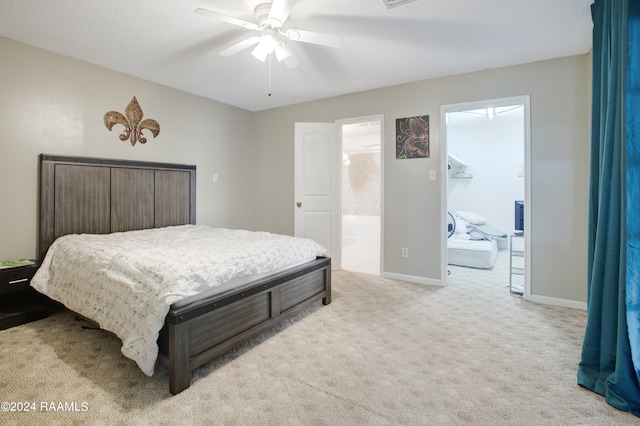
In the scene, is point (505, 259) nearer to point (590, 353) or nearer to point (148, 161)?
point (590, 353)

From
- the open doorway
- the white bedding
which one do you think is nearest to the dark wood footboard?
the white bedding

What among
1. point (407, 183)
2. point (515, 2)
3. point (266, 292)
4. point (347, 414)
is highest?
point (515, 2)

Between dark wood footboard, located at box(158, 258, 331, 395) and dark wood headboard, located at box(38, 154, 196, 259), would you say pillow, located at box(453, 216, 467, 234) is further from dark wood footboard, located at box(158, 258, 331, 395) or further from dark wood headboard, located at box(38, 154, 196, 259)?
dark wood headboard, located at box(38, 154, 196, 259)

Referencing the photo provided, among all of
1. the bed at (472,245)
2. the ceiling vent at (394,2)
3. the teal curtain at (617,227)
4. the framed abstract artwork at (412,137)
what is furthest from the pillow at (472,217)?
the ceiling vent at (394,2)

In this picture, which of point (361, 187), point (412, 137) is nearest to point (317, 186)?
point (412, 137)

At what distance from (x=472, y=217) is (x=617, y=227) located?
14.8 ft

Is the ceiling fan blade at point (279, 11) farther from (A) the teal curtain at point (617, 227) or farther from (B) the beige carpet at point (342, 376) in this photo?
(B) the beige carpet at point (342, 376)

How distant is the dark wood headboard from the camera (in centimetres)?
295

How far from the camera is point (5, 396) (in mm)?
1665

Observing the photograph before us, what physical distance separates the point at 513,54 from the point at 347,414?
11.1 feet

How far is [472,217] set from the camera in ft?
19.6

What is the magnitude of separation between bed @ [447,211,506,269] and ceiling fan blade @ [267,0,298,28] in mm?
3931

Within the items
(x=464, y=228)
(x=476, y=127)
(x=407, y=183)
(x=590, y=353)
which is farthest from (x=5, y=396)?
(x=476, y=127)

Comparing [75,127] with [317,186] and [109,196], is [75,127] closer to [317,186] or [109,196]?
[109,196]
